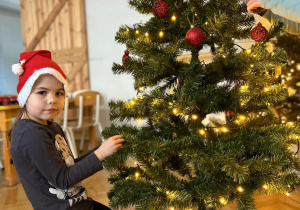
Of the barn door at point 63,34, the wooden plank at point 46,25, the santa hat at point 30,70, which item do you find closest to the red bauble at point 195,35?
the santa hat at point 30,70

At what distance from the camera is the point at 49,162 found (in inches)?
39.0

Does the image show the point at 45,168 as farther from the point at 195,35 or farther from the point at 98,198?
the point at 98,198

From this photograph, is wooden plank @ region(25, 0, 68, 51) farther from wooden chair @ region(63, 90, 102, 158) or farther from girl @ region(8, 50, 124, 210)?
girl @ region(8, 50, 124, 210)

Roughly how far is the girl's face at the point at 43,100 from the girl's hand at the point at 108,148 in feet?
0.75

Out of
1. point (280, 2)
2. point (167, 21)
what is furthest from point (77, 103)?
point (280, 2)

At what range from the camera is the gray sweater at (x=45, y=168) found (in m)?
1.00

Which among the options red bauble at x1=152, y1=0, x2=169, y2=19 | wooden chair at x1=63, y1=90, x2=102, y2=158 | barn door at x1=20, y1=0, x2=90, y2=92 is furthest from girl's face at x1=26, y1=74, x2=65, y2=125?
barn door at x1=20, y1=0, x2=90, y2=92

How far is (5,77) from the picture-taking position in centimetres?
645

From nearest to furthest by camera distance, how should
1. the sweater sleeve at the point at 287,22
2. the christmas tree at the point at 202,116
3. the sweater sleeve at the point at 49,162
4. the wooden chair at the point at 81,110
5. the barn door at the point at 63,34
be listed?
the sweater sleeve at the point at 49,162, the christmas tree at the point at 202,116, the sweater sleeve at the point at 287,22, the wooden chair at the point at 81,110, the barn door at the point at 63,34

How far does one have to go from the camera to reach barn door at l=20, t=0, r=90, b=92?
4.30 meters

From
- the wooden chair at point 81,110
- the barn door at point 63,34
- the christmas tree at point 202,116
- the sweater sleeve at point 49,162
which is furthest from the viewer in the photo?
the barn door at point 63,34

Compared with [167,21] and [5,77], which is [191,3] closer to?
[167,21]

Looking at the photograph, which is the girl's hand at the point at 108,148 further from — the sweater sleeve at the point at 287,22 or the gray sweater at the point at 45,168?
the sweater sleeve at the point at 287,22

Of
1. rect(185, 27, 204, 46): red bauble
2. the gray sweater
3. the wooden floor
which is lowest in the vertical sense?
the wooden floor
